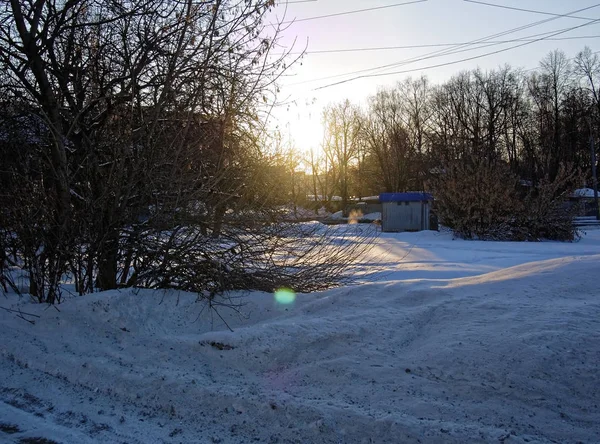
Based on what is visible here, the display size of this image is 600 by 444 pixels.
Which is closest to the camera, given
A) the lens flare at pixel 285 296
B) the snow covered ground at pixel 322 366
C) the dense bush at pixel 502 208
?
the snow covered ground at pixel 322 366

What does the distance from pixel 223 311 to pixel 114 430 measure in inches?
85.7

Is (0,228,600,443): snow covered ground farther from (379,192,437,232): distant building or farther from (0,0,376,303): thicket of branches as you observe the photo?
(379,192,437,232): distant building

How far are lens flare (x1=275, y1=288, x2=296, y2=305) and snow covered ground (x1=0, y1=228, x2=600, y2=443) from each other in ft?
0.31

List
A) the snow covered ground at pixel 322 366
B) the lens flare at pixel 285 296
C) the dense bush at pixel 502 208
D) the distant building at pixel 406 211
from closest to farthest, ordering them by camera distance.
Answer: the snow covered ground at pixel 322 366, the lens flare at pixel 285 296, the dense bush at pixel 502 208, the distant building at pixel 406 211

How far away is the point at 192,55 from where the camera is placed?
19.4ft

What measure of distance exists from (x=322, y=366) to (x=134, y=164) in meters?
3.47

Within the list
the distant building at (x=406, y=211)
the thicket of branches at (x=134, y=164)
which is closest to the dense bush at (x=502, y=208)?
the distant building at (x=406, y=211)

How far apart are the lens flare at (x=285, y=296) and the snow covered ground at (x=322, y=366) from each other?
96 millimetres

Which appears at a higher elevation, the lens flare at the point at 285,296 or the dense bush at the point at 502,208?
the dense bush at the point at 502,208

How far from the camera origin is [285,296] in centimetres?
556

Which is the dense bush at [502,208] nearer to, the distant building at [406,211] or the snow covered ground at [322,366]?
the distant building at [406,211]

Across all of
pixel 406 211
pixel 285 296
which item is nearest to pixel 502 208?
pixel 406 211

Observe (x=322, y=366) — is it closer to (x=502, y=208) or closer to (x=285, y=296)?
(x=285, y=296)

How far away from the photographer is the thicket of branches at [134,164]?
220 inches
